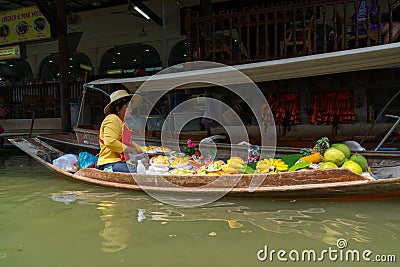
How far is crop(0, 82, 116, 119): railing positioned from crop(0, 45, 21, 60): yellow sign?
1100 millimetres

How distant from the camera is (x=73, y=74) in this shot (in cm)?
1606

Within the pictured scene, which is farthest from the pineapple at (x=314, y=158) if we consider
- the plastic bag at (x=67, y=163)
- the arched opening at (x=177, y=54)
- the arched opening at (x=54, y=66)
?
the arched opening at (x=54, y=66)

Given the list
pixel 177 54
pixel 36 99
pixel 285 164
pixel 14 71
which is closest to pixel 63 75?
pixel 36 99

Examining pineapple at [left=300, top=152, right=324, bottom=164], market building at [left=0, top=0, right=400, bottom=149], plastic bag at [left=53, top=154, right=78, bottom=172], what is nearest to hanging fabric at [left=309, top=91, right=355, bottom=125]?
market building at [left=0, top=0, right=400, bottom=149]

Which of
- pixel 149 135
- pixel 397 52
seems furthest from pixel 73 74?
pixel 397 52

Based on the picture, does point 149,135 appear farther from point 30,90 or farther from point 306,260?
point 30,90

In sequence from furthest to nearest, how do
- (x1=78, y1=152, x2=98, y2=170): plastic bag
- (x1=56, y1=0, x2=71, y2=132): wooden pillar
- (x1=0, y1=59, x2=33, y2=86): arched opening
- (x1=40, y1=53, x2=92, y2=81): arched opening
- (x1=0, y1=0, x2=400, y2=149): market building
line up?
(x1=0, y1=59, x2=33, y2=86): arched opening
(x1=40, y1=53, x2=92, y2=81): arched opening
(x1=56, y1=0, x2=71, y2=132): wooden pillar
(x1=0, y1=0, x2=400, y2=149): market building
(x1=78, y1=152, x2=98, y2=170): plastic bag

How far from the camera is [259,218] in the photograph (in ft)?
9.61

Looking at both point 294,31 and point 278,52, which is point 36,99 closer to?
point 278,52

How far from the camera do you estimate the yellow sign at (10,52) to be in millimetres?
10828

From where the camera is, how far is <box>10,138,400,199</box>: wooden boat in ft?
9.97

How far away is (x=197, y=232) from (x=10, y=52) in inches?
430

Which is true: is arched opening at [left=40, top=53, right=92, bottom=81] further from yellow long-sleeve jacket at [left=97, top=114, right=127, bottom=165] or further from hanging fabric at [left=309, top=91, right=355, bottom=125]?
yellow long-sleeve jacket at [left=97, top=114, right=127, bottom=165]

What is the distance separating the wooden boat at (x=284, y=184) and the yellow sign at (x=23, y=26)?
26.8ft
